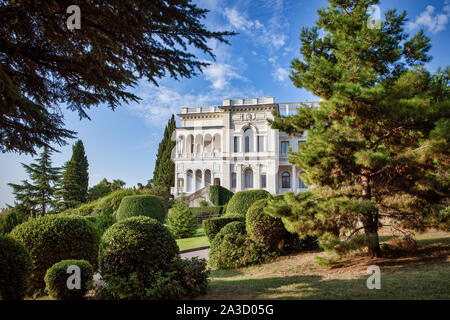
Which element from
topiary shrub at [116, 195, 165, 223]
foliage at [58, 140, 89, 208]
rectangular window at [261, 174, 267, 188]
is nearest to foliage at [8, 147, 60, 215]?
foliage at [58, 140, 89, 208]

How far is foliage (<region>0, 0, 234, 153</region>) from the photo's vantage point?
13.4 ft

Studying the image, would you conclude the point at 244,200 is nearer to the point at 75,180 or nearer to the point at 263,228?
the point at 263,228

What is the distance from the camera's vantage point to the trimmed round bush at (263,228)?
8492 mm

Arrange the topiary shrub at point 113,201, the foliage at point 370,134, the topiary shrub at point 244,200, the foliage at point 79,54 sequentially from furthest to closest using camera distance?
the topiary shrub at point 113,201, the topiary shrub at point 244,200, the foliage at point 370,134, the foliage at point 79,54

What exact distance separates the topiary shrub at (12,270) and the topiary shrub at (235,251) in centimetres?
495

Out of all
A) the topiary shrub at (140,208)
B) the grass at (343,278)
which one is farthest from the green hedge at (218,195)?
the grass at (343,278)

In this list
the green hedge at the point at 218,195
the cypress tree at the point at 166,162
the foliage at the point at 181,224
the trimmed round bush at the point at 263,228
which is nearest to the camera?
the trimmed round bush at the point at 263,228

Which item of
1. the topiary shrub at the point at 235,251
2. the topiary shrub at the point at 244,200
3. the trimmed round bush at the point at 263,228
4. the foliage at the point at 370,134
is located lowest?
the topiary shrub at the point at 235,251

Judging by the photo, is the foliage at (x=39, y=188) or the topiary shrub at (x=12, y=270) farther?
the foliage at (x=39, y=188)

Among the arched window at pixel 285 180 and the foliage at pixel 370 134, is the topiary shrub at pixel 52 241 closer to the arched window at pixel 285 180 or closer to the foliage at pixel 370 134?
the foliage at pixel 370 134

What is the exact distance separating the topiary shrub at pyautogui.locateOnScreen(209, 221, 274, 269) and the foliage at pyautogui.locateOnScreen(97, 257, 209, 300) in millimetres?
3247

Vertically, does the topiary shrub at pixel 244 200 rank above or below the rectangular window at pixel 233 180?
below

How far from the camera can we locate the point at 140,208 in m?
17.9
